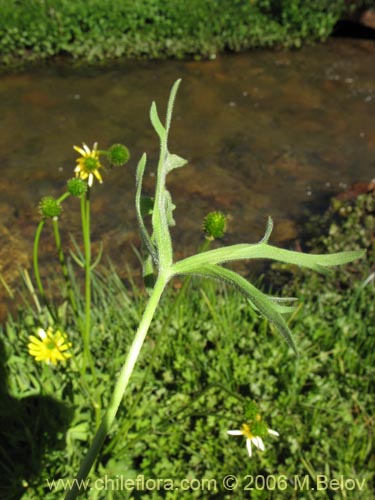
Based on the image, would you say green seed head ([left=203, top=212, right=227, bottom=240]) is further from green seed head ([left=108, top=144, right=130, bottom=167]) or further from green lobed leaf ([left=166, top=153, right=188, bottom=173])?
green lobed leaf ([left=166, top=153, right=188, bottom=173])

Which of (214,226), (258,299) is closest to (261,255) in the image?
(258,299)

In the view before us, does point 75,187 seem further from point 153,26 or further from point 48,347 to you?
point 153,26

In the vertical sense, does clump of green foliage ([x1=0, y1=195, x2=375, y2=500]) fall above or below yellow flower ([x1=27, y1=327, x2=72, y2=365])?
below

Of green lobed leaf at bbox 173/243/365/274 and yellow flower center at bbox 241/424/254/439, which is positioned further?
yellow flower center at bbox 241/424/254/439

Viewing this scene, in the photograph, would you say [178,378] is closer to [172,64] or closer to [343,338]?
[343,338]

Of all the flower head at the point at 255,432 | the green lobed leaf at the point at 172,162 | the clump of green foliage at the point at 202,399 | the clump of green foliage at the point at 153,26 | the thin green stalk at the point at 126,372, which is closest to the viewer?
the thin green stalk at the point at 126,372

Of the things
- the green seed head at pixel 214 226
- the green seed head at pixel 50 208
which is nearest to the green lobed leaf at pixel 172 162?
the green seed head at pixel 214 226

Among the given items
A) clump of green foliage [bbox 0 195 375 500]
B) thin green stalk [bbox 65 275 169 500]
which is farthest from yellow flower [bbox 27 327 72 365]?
thin green stalk [bbox 65 275 169 500]

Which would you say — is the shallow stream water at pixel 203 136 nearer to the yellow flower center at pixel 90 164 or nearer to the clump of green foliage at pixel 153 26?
the clump of green foliage at pixel 153 26
